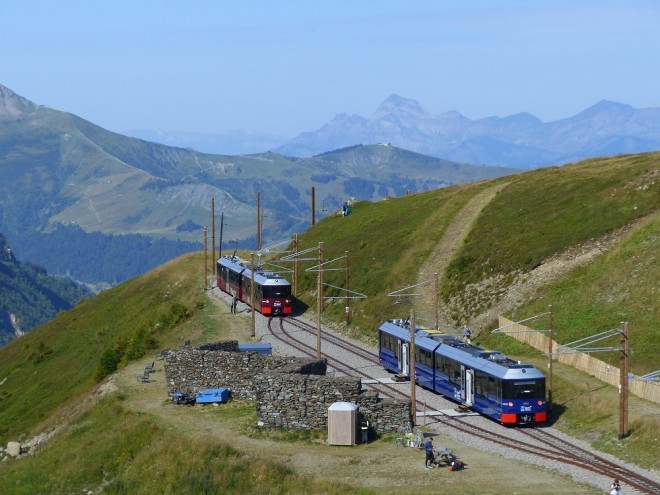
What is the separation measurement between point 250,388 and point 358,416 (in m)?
8.15

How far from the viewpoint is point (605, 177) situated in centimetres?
9444

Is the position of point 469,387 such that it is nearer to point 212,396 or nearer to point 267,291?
point 212,396

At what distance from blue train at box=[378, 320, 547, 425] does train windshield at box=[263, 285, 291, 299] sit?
2416cm

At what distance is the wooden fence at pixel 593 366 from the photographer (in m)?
49.8

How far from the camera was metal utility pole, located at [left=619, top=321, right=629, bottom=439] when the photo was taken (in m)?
43.0

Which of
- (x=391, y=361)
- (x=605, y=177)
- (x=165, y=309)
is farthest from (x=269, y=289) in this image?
(x=605, y=177)

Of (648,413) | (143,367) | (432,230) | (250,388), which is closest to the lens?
(648,413)

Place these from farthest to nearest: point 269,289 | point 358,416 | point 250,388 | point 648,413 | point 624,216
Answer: point 269,289
point 624,216
point 250,388
point 648,413
point 358,416

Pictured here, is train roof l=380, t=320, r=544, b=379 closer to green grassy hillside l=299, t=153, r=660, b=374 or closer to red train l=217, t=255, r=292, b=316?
green grassy hillside l=299, t=153, r=660, b=374

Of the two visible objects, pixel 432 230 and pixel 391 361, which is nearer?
pixel 391 361

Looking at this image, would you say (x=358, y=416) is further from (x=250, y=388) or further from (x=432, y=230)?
(x=432, y=230)

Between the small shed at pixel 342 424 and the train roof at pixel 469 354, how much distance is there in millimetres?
8852

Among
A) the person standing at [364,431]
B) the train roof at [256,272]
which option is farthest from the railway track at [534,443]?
the train roof at [256,272]

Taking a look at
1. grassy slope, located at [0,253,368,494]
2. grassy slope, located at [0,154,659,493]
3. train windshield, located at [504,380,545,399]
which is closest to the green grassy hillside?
grassy slope, located at [0,154,659,493]
